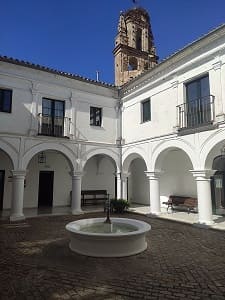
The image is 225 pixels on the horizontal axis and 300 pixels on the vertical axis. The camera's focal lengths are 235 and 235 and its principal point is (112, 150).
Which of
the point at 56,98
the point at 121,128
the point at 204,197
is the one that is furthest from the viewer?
the point at 121,128

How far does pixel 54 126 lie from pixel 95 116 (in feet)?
9.25

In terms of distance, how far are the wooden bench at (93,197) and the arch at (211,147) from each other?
8.97 metres

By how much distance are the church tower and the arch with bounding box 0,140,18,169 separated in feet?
49.6

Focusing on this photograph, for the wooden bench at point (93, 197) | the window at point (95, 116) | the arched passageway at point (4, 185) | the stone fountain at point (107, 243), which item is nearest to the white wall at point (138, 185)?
the wooden bench at point (93, 197)

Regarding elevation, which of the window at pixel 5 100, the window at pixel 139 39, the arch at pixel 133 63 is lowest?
the window at pixel 5 100

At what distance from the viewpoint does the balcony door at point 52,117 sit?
41.2 feet

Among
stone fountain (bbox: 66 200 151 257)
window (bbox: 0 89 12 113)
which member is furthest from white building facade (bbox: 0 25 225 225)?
stone fountain (bbox: 66 200 151 257)

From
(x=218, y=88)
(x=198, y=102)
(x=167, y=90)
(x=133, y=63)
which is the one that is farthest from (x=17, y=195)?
(x=133, y=63)

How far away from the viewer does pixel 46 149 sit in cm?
1238

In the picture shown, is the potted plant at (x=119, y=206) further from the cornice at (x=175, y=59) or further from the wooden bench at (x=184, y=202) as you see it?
the cornice at (x=175, y=59)

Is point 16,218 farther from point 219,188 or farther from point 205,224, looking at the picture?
point 219,188

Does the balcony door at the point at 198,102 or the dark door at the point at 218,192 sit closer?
the balcony door at the point at 198,102

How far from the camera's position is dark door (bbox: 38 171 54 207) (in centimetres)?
1517

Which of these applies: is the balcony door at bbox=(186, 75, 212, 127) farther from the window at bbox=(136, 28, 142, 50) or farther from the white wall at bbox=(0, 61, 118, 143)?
the window at bbox=(136, 28, 142, 50)
